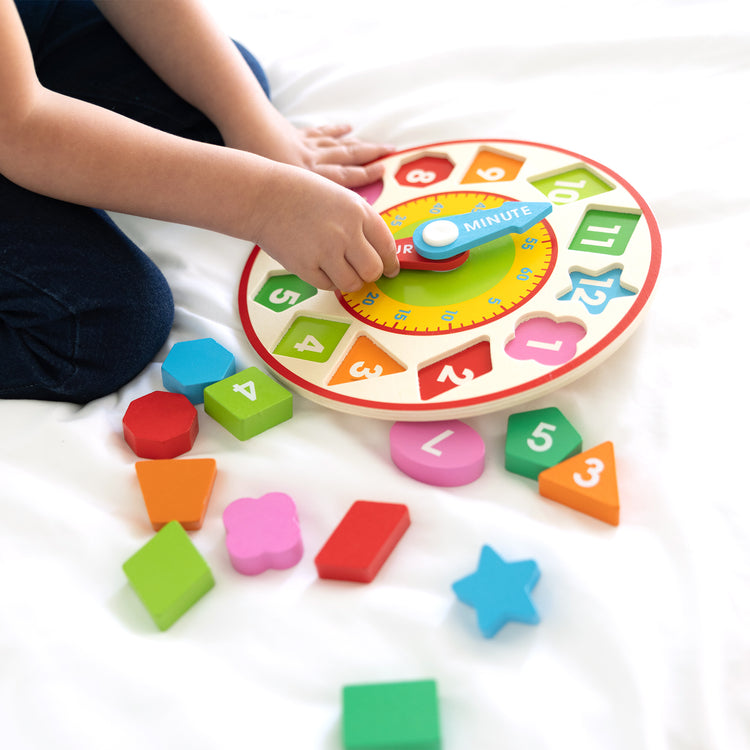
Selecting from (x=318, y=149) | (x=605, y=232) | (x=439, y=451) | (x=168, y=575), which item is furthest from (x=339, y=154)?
(x=168, y=575)

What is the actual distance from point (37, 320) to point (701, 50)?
33.2 inches

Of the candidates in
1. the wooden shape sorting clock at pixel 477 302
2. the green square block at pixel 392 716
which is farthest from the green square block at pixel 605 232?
the green square block at pixel 392 716

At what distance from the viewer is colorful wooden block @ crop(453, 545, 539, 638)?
514 mm

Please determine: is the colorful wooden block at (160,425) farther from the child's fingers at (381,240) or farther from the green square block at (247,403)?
the child's fingers at (381,240)

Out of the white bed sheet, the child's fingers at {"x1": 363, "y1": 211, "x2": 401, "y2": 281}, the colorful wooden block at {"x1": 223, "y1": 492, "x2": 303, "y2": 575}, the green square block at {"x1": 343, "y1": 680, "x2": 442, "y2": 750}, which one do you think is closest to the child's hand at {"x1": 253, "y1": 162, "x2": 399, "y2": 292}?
the child's fingers at {"x1": 363, "y1": 211, "x2": 401, "y2": 281}

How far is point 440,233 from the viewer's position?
73cm

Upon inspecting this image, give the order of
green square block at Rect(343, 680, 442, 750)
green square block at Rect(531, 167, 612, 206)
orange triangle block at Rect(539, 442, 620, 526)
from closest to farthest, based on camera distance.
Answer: green square block at Rect(343, 680, 442, 750)
orange triangle block at Rect(539, 442, 620, 526)
green square block at Rect(531, 167, 612, 206)

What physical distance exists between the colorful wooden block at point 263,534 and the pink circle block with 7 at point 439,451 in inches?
3.9

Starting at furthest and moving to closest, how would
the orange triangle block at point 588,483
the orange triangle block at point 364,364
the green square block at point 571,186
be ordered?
the green square block at point 571,186
the orange triangle block at point 364,364
the orange triangle block at point 588,483

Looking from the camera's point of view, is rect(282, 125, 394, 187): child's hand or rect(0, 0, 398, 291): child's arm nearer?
rect(0, 0, 398, 291): child's arm

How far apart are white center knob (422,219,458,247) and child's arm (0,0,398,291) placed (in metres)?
0.04

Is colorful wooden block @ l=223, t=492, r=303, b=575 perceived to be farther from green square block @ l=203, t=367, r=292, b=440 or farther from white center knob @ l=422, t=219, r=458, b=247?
white center knob @ l=422, t=219, r=458, b=247

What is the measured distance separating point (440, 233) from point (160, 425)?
31 cm

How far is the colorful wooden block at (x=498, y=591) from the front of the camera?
0.51 meters
